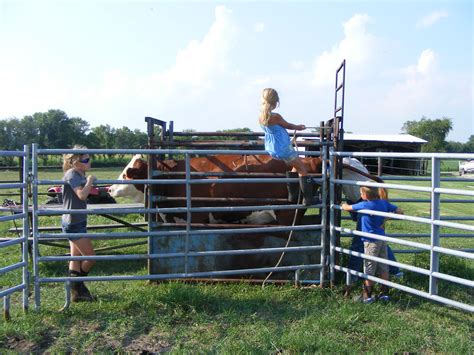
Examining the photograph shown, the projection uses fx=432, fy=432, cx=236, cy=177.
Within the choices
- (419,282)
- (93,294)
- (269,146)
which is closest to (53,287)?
(93,294)

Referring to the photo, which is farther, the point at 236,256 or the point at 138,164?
the point at 138,164

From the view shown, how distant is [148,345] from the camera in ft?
12.7

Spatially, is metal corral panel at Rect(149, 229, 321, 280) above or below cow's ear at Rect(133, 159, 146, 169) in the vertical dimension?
below

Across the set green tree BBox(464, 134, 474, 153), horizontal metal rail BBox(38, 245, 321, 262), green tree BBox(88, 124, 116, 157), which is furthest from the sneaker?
green tree BBox(464, 134, 474, 153)

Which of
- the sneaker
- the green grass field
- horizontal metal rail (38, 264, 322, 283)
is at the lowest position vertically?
the green grass field

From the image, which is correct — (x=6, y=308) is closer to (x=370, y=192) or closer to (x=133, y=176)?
(x=133, y=176)

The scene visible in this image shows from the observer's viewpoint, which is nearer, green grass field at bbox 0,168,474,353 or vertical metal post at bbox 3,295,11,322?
green grass field at bbox 0,168,474,353

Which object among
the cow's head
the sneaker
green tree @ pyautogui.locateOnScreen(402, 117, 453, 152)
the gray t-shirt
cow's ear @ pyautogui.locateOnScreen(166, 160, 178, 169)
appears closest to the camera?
the gray t-shirt

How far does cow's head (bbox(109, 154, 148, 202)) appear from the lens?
6.61m

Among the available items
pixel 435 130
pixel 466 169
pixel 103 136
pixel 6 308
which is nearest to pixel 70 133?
pixel 103 136

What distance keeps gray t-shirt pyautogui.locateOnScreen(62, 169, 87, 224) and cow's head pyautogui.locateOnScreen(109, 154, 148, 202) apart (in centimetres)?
167

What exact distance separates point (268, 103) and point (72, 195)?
2450 mm

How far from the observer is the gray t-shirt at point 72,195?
4777 millimetres

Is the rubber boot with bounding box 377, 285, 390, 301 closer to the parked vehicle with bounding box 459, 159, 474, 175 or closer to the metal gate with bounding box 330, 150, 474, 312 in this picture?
the metal gate with bounding box 330, 150, 474, 312
